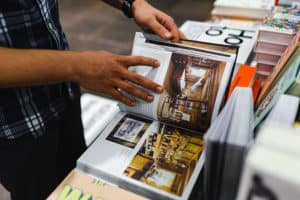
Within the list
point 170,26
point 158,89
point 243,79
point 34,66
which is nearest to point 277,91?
point 243,79

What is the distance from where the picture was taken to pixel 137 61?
623 millimetres

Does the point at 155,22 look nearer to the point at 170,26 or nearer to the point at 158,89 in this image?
the point at 170,26

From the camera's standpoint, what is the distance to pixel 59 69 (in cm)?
59

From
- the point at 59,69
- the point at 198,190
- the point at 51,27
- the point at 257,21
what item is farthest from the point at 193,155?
the point at 257,21

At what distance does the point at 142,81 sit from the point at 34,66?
8.5 inches

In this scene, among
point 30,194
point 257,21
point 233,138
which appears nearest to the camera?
point 233,138

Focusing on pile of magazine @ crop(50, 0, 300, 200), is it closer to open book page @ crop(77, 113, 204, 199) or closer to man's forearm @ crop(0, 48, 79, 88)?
open book page @ crop(77, 113, 204, 199)

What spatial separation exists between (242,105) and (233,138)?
78mm

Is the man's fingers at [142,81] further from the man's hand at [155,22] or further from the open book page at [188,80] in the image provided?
the man's hand at [155,22]

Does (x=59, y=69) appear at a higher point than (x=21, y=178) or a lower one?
higher

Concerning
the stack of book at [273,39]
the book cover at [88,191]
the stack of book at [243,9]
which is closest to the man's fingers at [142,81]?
the book cover at [88,191]

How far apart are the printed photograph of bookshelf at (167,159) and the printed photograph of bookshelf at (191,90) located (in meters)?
0.03

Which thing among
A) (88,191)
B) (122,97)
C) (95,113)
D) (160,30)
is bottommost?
(95,113)

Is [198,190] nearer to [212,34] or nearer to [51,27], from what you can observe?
[51,27]
